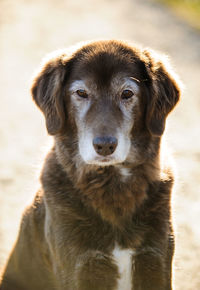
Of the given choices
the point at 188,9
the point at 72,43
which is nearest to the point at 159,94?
the point at 72,43

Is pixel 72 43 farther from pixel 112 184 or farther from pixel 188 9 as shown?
pixel 112 184

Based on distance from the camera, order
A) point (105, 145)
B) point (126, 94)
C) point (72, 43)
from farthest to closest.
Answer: point (72, 43) < point (126, 94) < point (105, 145)

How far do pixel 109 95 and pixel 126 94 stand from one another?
123 mm

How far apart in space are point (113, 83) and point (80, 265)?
1286 mm

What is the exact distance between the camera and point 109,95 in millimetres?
3688

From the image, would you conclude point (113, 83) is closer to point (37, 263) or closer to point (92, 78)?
point (92, 78)

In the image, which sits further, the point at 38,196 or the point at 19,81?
the point at 19,81

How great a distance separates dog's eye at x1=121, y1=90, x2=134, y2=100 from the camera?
3687mm

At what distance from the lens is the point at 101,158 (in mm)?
3502

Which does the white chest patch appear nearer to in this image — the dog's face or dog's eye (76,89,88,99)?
the dog's face

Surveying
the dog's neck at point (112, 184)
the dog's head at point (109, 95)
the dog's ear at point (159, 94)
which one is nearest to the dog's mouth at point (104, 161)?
the dog's head at point (109, 95)

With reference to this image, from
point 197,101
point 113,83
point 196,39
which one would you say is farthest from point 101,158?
point 196,39

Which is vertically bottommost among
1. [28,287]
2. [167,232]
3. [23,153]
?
[28,287]

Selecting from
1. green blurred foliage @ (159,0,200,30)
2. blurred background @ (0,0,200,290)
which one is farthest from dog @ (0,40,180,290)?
green blurred foliage @ (159,0,200,30)
